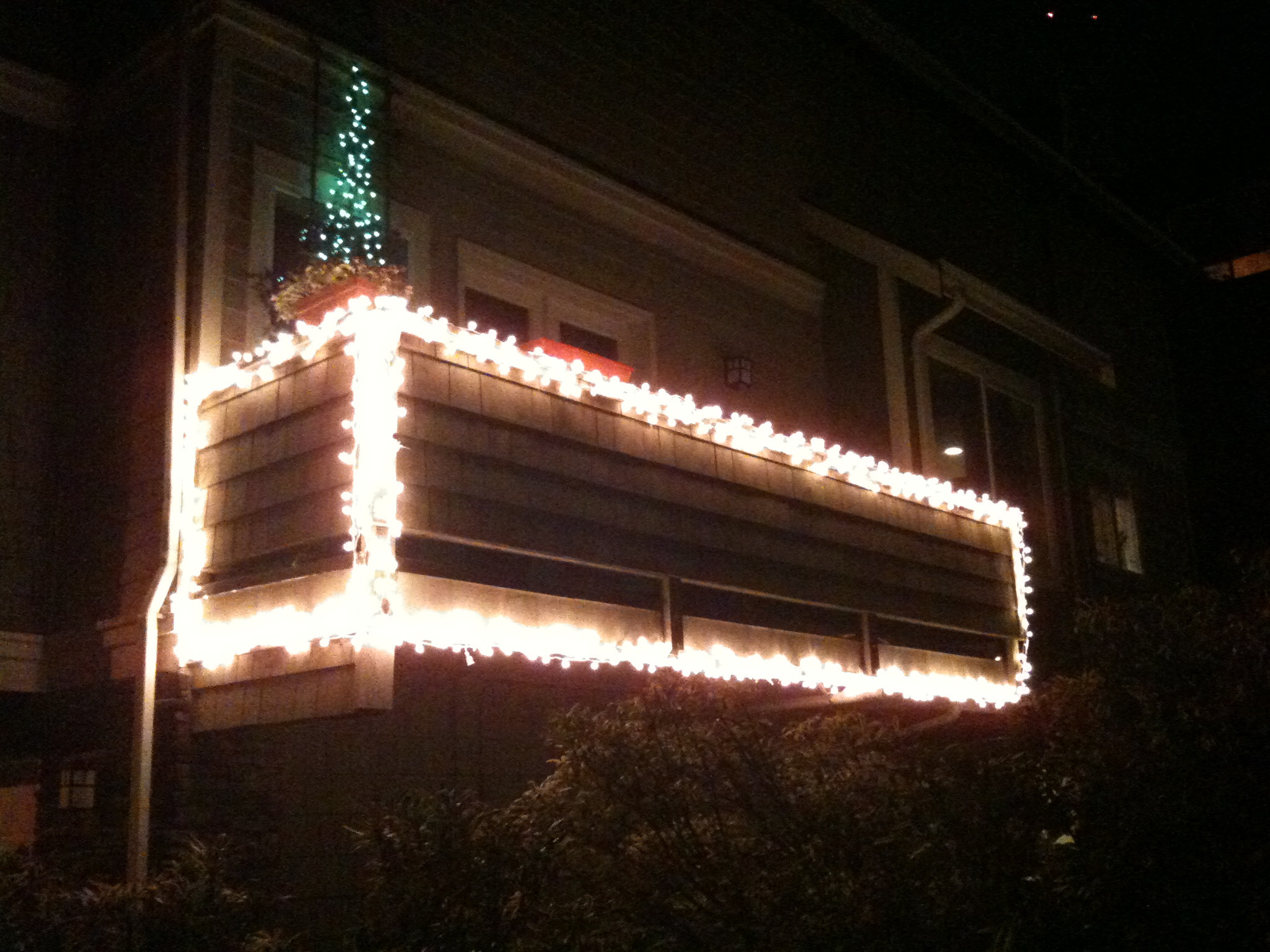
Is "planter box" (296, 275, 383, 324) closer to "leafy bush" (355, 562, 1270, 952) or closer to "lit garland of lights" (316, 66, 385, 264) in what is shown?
"lit garland of lights" (316, 66, 385, 264)

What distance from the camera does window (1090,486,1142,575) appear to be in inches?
682

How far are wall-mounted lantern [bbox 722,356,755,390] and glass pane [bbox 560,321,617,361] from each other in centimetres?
116

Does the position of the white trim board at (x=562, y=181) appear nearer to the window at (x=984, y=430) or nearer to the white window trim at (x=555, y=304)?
the white window trim at (x=555, y=304)

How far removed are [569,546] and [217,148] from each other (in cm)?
327

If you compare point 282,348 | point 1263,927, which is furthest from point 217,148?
point 1263,927

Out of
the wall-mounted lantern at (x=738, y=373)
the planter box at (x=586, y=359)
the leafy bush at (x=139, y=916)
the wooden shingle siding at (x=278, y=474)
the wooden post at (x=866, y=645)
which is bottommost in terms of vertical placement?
the leafy bush at (x=139, y=916)

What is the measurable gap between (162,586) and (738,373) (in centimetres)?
590

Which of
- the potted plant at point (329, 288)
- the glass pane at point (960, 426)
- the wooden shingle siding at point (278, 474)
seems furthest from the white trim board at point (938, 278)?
the wooden shingle siding at point (278, 474)

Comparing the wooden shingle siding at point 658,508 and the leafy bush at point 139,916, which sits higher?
the wooden shingle siding at point 658,508

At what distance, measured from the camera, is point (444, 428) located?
7094 millimetres

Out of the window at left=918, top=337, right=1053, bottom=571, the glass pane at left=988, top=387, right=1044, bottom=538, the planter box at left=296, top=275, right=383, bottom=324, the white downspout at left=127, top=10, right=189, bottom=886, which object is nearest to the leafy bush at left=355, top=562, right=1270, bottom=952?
the white downspout at left=127, top=10, right=189, bottom=886

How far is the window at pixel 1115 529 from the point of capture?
17312 mm

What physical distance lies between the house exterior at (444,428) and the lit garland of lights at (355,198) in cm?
11

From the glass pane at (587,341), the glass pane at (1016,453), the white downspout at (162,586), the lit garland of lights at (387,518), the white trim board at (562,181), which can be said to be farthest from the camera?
the glass pane at (1016,453)
